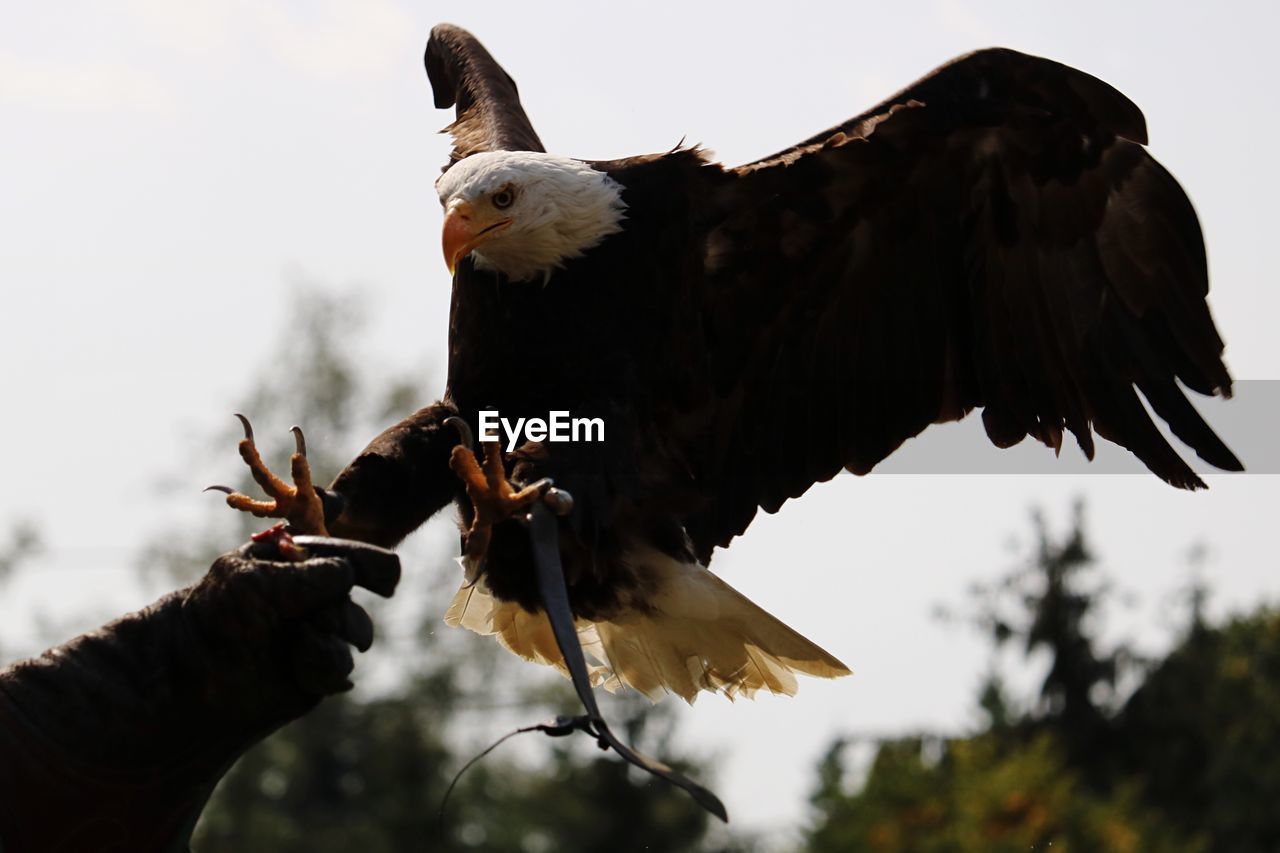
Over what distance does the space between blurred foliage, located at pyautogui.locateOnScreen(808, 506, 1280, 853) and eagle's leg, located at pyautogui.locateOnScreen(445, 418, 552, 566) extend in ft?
43.4

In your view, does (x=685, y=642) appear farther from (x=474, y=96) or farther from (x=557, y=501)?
(x=474, y=96)

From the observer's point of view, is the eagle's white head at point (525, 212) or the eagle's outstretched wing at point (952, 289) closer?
the eagle's white head at point (525, 212)

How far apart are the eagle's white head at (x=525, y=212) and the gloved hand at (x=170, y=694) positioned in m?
1.73

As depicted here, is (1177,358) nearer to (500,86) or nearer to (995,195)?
(995,195)

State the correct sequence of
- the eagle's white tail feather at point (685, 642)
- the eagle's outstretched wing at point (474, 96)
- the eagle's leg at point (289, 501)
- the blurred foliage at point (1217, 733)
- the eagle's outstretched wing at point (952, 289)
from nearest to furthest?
the eagle's leg at point (289, 501)
the eagle's outstretched wing at point (952, 289)
the eagle's white tail feather at point (685, 642)
the eagle's outstretched wing at point (474, 96)
the blurred foliage at point (1217, 733)

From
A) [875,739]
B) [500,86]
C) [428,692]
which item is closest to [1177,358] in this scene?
[500,86]

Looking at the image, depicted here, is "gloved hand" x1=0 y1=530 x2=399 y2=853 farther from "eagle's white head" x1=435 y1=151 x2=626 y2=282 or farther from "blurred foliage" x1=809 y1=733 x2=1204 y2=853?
"blurred foliage" x1=809 y1=733 x2=1204 y2=853

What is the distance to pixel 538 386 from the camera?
4598mm

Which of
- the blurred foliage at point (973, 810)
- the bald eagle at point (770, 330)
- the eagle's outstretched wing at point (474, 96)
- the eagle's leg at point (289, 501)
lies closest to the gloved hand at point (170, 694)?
the eagle's leg at point (289, 501)

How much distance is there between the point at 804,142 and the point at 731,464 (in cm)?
87

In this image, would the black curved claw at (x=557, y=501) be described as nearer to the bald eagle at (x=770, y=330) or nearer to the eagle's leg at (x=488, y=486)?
the eagle's leg at (x=488, y=486)

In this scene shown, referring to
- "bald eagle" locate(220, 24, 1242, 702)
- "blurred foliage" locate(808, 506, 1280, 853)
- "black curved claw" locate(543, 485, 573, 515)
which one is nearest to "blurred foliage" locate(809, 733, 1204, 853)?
"blurred foliage" locate(808, 506, 1280, 853)

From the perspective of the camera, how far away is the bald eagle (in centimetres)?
462

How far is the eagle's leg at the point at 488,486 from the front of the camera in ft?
13.3
